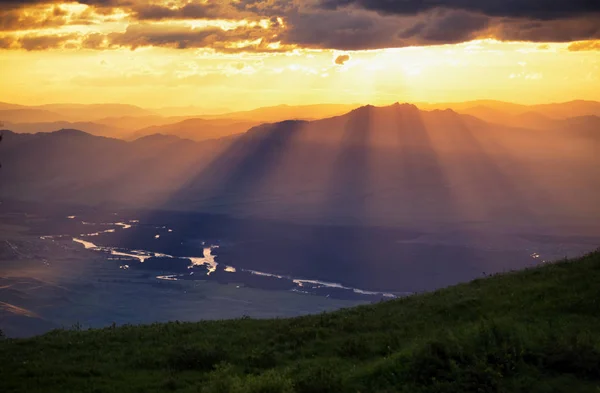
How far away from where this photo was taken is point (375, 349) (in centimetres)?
2223

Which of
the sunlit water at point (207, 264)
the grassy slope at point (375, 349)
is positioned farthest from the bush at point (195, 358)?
the sunlit water at point (207, 264)

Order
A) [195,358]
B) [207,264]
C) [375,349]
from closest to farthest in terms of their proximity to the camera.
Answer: [195,358] < [375,349] < [207,264]

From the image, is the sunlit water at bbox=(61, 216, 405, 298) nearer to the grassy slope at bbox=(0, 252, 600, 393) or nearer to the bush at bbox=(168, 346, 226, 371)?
the grassy slope at bbox=(0, 252, 600, 393)

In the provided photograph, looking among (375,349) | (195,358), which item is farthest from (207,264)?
(375,349)

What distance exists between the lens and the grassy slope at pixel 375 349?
700 inches

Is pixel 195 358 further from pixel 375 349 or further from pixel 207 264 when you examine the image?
pixel 207 264

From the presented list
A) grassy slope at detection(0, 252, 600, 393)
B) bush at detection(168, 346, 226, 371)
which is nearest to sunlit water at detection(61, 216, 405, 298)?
grassy slope at detection(0, 252, 600, 393)

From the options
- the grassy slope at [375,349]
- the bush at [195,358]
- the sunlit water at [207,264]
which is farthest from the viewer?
the sunlit water at [207,264]

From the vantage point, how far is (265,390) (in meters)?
17.1

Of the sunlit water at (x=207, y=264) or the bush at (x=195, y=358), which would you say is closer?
the bush at (x=195, y=358)

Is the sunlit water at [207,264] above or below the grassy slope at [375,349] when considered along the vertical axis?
below

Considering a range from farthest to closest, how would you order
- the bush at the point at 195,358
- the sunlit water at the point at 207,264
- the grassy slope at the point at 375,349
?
the sunlit water at the point at 207,264 → the bush at the point at 195,358 → the grassy slope at the point at 375,349

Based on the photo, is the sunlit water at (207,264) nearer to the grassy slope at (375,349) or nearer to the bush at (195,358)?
the grassy slope at (375,349)

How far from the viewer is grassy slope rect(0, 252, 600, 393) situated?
17.8 m
